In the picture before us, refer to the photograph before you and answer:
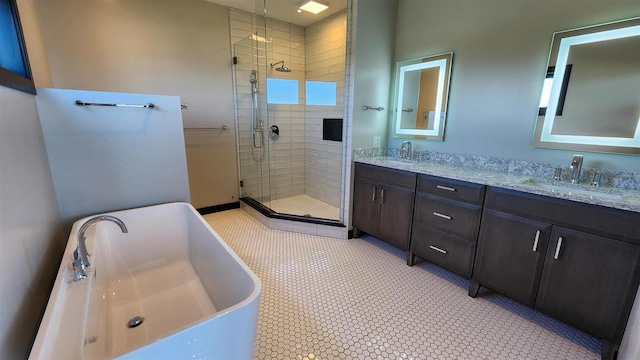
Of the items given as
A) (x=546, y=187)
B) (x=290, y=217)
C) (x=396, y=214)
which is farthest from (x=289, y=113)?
(x=546, y=187)

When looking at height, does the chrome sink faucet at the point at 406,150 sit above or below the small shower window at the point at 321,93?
below

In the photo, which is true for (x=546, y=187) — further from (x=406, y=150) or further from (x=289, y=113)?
(x=289, y=113)

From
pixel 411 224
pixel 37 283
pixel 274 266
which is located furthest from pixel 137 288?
pixel 411 224

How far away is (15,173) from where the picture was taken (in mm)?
1180

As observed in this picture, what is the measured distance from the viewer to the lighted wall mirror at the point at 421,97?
2.47 meters

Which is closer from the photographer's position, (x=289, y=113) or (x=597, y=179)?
(x=597, y=179)

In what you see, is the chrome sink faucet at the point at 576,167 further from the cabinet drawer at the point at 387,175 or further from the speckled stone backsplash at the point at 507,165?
the cabinet drawer at the point at 387,175

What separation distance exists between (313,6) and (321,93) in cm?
99

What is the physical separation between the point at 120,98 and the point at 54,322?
166 centimetres

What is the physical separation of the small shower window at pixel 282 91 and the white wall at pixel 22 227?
2314 mm

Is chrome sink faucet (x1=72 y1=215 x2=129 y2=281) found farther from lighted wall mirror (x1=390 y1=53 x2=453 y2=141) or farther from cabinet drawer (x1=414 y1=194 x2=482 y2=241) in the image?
lighted wall mirror (x1=390 y1=53 x2=453 y2=141)

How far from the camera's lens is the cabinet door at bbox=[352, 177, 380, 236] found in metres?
2.61

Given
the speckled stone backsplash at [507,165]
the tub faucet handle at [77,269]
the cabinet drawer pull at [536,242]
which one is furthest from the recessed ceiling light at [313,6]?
the tub faucet handle at [77,269]

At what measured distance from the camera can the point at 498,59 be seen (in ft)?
6.88
